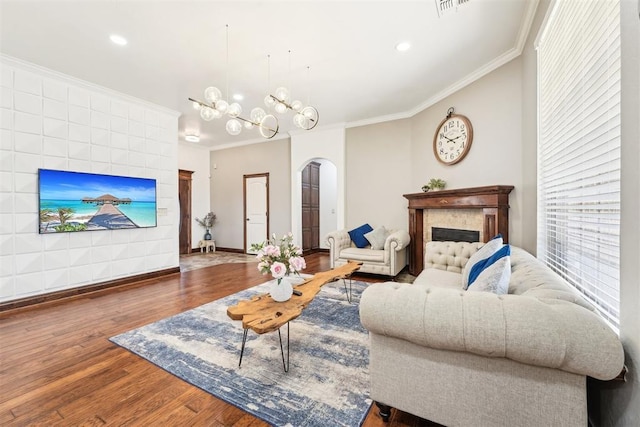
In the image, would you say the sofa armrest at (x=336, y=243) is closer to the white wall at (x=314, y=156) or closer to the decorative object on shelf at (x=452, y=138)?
the white wall at (x=314, y=156)

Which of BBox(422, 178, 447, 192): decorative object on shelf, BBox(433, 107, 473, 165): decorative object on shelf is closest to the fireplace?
BBox(422, 178, 447, 192): decorative object on shelf

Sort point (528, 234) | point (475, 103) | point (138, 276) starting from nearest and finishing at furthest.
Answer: point (528, 234) < point (475, 103) < point (138, 276)

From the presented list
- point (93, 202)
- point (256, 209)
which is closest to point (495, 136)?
point (256, 209)

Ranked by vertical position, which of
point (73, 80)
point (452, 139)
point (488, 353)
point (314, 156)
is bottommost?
point (488, 353)

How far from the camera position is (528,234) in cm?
280

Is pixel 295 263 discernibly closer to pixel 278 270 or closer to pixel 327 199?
pixel 278 270

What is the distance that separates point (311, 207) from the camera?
713cm

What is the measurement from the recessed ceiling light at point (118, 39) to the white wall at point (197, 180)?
14.4 ft

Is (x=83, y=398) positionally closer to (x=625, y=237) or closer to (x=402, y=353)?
(x=402, y=353)

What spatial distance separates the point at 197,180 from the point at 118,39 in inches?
192

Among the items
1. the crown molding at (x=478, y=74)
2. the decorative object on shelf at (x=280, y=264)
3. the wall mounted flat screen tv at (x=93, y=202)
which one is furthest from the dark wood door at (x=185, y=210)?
the decorative object on shelf at (x=280, y=264)

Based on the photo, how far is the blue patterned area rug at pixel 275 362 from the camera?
5.02ft

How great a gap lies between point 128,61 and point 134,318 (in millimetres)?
2998

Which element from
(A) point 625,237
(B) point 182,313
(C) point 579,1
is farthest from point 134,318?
(C) point 579,1
